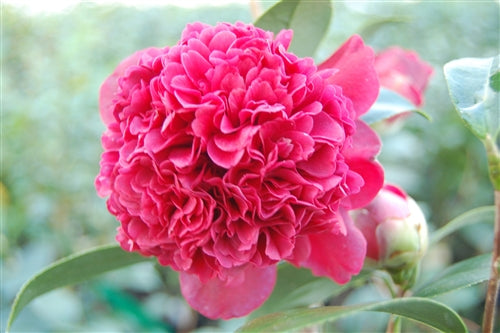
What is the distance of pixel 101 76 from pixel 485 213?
104cm

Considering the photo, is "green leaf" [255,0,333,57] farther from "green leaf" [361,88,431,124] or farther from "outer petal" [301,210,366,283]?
"outer petal" [301,210,366,283]

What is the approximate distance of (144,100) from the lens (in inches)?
16.1

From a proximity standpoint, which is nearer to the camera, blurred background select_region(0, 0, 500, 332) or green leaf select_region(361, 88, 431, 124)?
green leaf select_region(361, 88, 431, 124)

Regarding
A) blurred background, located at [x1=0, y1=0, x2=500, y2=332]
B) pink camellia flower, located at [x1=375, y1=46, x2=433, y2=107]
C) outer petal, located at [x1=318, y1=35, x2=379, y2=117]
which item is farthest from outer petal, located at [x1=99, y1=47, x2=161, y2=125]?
blurred background, located at [x1=0, y1=0, x2=500, y2=332]

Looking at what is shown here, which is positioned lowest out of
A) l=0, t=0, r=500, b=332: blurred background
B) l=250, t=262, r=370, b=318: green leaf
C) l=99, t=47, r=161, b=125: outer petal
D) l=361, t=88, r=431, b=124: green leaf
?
l=0, t=0, r=500, b=332: blurred background

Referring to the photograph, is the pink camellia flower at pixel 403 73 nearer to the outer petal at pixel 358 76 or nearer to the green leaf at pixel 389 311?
the outer petal at pixel 358 76

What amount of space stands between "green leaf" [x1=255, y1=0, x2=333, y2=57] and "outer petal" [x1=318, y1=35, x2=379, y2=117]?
0.34 ft

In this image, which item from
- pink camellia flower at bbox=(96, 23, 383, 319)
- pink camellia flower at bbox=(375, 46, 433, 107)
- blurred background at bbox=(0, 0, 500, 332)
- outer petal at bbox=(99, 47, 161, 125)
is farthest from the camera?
blurred background at bbox=(0, 0, 500, 332)

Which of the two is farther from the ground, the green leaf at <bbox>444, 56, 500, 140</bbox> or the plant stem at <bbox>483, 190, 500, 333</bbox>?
the green leaf at <bbox>444, 56, 500, 140</bbox>

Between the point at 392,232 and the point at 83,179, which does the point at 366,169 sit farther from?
the point at 83,179

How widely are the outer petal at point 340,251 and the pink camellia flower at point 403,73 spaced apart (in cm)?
26

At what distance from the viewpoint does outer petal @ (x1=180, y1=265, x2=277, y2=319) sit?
46 cm

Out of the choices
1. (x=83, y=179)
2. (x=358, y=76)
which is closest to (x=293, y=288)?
(x=358, y=76)

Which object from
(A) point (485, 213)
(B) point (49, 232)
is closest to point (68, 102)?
(B) point (49, 232)
